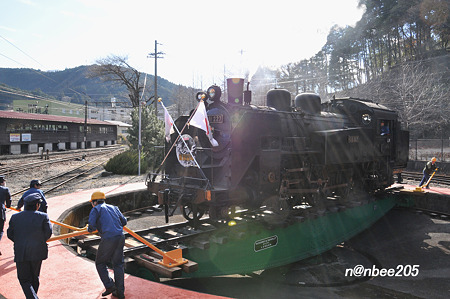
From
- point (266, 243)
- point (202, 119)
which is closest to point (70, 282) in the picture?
point (202, 119)

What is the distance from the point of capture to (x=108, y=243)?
4.68m

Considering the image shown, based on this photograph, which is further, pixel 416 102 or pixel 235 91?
pixel 416 102

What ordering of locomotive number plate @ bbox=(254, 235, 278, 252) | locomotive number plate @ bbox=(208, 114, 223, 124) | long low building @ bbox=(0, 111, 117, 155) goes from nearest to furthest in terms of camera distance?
locomotive number plate @ bbox=(254, 235, 278, 252)
locomotive number plate @ bbox=(208, 114, 223, 124)
long low building @ bbox=(0, 111, 117, 155)

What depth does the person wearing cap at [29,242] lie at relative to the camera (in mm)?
4312

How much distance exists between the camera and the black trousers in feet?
14.1

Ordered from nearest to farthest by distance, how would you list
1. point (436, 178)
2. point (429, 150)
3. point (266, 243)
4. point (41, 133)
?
point (266, 243)
point (436, 178)
point (429, 150)
point (41, 133)

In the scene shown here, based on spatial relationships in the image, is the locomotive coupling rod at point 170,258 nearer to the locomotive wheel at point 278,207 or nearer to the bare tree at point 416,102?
the locomotive wheel at point 278,207

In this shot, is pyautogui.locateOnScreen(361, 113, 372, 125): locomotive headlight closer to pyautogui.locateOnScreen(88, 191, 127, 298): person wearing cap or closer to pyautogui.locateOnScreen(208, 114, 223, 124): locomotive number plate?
pyautogui.locateOnScreen(208, 114, 223, 124): locomotive number plate

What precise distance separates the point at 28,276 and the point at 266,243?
16.9 feet

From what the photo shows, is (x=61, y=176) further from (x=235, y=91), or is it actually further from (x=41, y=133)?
(x=41, y=133)

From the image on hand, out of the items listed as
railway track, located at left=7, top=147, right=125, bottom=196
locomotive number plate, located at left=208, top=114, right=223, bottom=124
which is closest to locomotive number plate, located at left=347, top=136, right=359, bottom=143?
locomotive number plate, located at left=208, top=114, right=223, bottom=124

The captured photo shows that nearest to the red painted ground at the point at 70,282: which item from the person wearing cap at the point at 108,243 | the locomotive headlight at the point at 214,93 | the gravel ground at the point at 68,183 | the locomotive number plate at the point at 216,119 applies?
the person wearing cap at the point at 108,243

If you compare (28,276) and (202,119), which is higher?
(202,119)

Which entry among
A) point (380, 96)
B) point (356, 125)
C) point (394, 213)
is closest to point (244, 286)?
point (356, 125)
